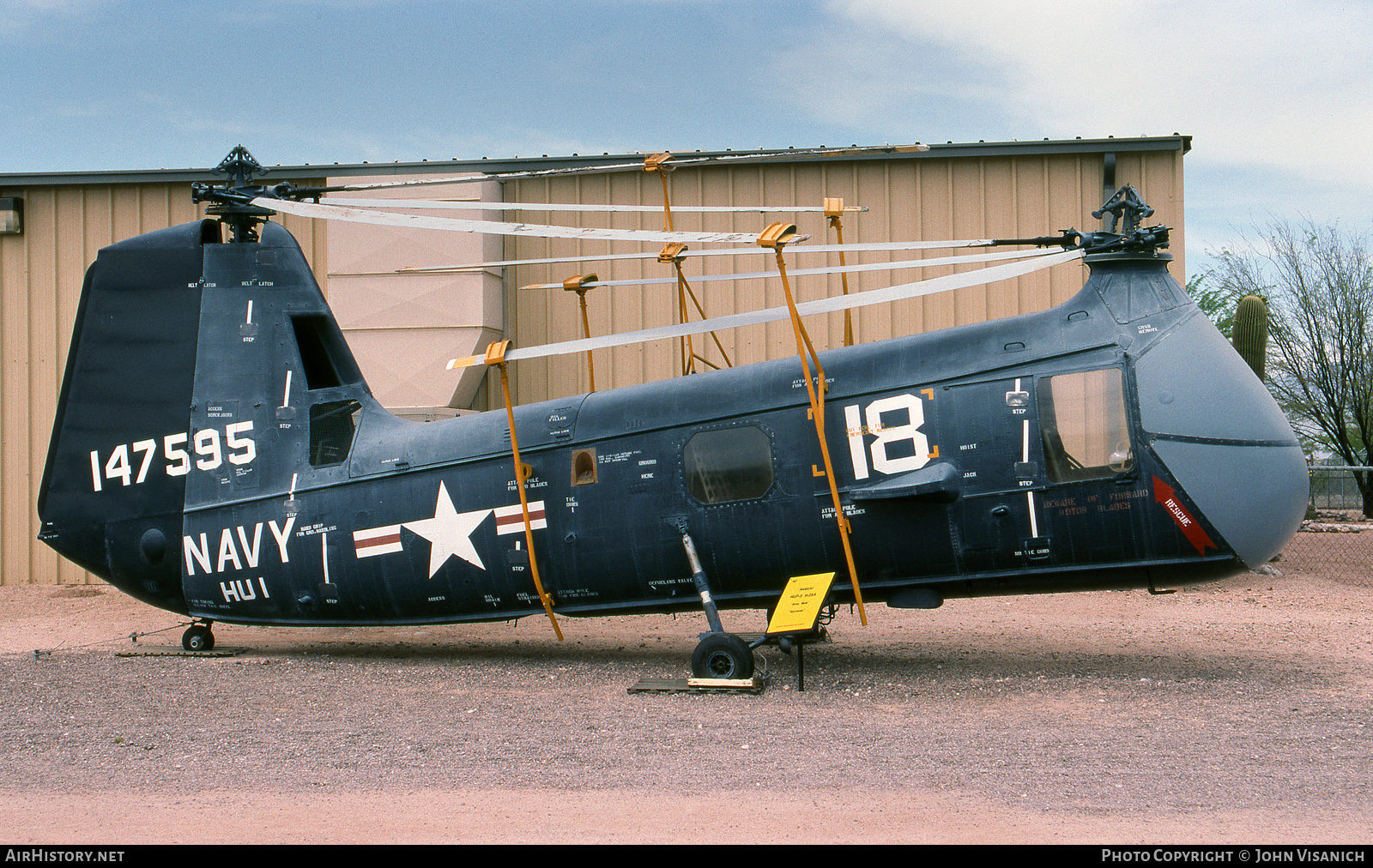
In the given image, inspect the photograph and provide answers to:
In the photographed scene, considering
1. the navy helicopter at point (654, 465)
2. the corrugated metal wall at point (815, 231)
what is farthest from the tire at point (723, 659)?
the corrugated metal wall at point (815, 231)

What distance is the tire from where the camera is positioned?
885cm

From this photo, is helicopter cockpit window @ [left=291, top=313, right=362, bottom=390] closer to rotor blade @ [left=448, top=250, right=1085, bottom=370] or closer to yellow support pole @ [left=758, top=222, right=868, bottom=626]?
rotor blade @ [left=448, top=250, right=1085, bottom=370]

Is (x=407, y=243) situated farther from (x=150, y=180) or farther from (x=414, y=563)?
(x=414, y=563)

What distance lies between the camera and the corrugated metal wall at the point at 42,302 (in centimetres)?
1705

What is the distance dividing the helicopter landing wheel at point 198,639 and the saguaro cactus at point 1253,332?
16841mm

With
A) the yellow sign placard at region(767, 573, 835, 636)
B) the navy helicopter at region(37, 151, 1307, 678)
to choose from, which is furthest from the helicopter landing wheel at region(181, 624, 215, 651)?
the yellow sign placard at region(767, 573, 835, 636)

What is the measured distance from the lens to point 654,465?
9.76 m

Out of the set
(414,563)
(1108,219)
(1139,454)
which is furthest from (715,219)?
(1139,454)

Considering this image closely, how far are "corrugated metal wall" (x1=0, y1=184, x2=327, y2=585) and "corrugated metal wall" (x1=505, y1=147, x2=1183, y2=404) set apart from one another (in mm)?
4123

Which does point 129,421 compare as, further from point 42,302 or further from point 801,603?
point 42,302

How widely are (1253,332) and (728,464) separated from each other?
13.4 metres

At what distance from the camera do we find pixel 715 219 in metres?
16.3

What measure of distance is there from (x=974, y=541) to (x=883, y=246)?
102 inches

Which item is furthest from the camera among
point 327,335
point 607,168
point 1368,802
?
point 327,335
